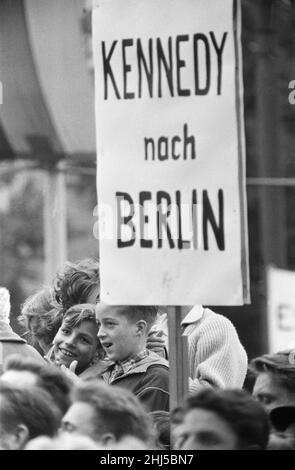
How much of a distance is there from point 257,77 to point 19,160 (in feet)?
12.5

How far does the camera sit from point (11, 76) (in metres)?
4.70

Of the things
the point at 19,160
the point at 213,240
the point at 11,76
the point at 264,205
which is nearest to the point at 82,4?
the point at 11,76

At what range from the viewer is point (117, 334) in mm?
3516

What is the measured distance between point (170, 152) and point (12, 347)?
1.00 metres

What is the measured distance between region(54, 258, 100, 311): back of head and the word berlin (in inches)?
31.8

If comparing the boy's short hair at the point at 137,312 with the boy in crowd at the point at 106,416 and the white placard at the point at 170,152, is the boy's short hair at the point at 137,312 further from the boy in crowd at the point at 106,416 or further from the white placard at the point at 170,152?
the boy in crowd at the point at 106,416

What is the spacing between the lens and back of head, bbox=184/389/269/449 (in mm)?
2920

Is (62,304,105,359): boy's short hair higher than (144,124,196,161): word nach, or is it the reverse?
(144,124,196,161): word nach

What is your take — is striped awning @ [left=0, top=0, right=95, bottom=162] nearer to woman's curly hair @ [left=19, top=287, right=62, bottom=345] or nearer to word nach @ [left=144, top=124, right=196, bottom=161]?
woman's curly hair @ [left=19, top=287, right=62, bottom=345]

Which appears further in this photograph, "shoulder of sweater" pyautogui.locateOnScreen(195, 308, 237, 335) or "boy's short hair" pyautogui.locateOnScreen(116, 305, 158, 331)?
"shoulder of sweater" pyautogui.locateOnScreen(195, 308, 237, 335)

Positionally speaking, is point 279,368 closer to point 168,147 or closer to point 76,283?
point 168,147

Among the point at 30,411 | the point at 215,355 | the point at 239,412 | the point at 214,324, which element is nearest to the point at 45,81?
the point at 214,324

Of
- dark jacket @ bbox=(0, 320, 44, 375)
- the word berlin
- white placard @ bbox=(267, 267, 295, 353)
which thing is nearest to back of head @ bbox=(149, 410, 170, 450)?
dark jacket @ bbox=(0, 320, 44, 375)

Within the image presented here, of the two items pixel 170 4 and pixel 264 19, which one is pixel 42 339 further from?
pixel 264 19
